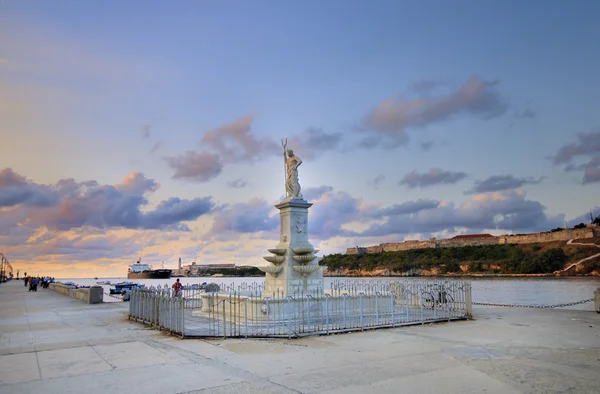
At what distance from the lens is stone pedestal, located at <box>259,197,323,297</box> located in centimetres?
1864

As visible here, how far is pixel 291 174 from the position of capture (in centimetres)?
2017

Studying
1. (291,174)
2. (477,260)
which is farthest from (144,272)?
(291,174)

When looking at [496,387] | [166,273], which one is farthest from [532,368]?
[166,273]

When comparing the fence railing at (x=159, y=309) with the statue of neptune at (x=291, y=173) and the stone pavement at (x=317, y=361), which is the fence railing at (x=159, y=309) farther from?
the statue of neptune at (x=291, y=173)

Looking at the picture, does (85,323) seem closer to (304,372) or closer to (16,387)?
(16,387)

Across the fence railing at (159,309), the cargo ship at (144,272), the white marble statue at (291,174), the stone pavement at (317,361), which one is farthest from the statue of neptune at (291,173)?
the cargo ship at (144,272)

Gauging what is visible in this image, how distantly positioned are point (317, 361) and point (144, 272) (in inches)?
7000

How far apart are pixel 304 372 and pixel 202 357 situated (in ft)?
9.08

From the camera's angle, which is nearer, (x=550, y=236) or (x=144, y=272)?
(x=550, y=236)

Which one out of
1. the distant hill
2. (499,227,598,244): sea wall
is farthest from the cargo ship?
(499,227,598,244): sea wall

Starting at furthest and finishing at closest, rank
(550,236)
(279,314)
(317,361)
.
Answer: (550,236), (279,314), (317,361)

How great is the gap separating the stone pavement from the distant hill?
106663mm

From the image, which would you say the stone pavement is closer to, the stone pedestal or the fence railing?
the fence railing

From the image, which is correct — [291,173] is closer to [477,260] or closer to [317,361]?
[317,361]
